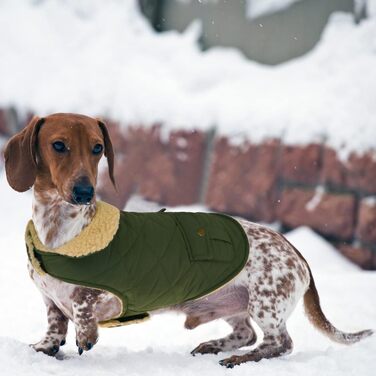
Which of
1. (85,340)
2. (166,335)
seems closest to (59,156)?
(85,340)

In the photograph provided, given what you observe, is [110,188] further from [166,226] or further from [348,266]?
[166,226]

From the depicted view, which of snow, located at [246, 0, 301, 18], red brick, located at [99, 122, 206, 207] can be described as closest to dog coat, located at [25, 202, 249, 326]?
red brick, located at [99, 122, 206, 207]

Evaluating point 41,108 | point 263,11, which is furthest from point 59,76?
point 263,11

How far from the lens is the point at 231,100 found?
5969 mm

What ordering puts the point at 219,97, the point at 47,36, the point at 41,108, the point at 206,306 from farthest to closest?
1. the point at 47,36
2. the point at 41,108
3. the point at 219,97
4. the point at 206,306

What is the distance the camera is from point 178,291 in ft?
9.28

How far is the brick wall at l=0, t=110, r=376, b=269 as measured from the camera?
5.25 m

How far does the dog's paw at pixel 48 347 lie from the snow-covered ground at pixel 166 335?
4 cm

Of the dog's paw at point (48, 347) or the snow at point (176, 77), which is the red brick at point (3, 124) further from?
the dog's paw at point (48, 347)

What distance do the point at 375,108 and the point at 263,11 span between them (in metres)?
1.53

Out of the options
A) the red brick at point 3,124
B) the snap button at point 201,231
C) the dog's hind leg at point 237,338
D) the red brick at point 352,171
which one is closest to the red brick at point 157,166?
the red brick at point 352,171

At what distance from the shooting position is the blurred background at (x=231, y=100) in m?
5.36

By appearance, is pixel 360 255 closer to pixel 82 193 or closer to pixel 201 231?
pixel 201 231

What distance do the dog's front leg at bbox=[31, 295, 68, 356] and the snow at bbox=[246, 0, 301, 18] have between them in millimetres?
4095
